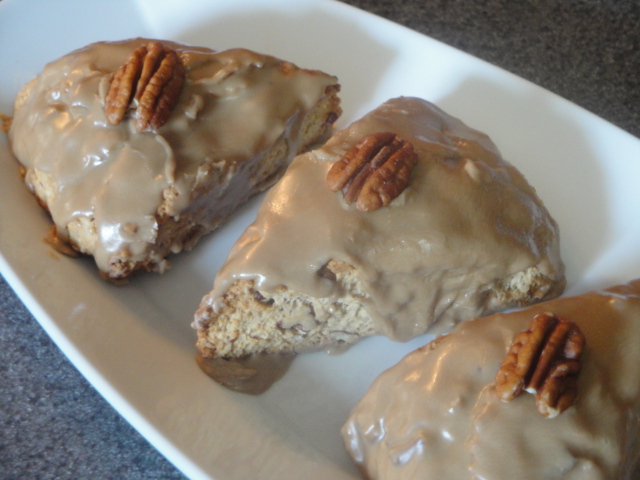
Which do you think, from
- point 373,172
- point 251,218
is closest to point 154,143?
point 251,218

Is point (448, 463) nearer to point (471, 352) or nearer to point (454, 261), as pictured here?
point (471, 352)

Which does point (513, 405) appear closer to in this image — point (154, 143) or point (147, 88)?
point (154, 143)

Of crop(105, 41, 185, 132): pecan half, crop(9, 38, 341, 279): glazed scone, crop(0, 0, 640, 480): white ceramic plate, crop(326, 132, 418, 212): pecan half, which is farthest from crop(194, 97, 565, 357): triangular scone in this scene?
crop(105, 41, 185, 132): pecan half

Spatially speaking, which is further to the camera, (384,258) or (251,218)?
(251,218)

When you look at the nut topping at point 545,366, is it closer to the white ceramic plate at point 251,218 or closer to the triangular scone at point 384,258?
the triangular scone at point 384,258

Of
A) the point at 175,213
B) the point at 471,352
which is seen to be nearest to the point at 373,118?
the point at 175,213

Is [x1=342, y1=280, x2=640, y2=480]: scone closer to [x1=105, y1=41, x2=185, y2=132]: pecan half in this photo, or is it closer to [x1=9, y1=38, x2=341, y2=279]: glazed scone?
[x1=9, y1=38, x2=341, y2=279]: glazed scone

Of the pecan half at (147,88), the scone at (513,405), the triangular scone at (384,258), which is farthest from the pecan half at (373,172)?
the pecan half at (147,88)
